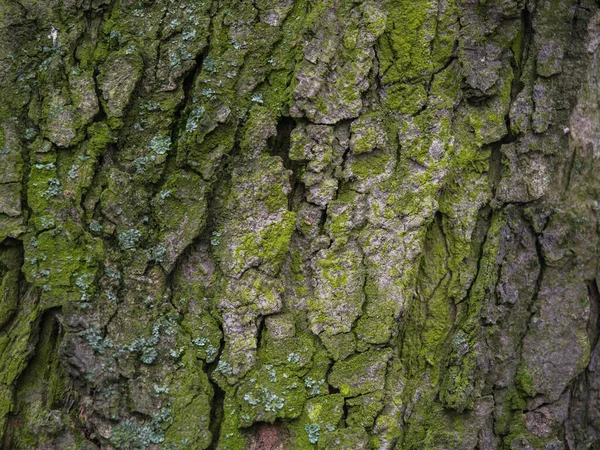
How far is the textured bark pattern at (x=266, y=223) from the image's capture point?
5.64 ft

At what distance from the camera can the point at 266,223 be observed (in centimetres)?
175

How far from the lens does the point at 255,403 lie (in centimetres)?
171

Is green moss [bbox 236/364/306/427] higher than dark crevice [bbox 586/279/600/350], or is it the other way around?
dark crevice [bbox 586/279/600/350]

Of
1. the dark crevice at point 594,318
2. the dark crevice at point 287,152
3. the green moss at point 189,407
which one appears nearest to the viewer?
the green moss at point 189,407

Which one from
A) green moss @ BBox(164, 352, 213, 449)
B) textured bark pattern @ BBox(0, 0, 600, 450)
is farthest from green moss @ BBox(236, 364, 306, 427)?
green moss @ BBox(164, 352, 213, 449)

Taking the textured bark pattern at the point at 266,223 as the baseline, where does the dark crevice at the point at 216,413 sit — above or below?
below

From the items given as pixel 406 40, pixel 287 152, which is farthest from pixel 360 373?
pixel 406 40

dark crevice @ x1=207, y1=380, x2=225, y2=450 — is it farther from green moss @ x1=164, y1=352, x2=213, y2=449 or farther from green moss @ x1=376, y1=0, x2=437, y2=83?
green moss @ x1=376, y1=0, x2=437, y2=83

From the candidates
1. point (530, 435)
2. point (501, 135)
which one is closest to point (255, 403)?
point (530, 435)

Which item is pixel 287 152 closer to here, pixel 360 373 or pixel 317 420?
pixel 360 373

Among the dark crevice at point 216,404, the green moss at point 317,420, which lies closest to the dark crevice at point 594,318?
the green moss at point 317,420

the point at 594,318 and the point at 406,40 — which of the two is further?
the point at 594,318

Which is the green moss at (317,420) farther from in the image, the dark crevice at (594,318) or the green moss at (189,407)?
the dark crevice at (594,318)

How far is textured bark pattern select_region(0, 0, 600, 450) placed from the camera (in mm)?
1719
